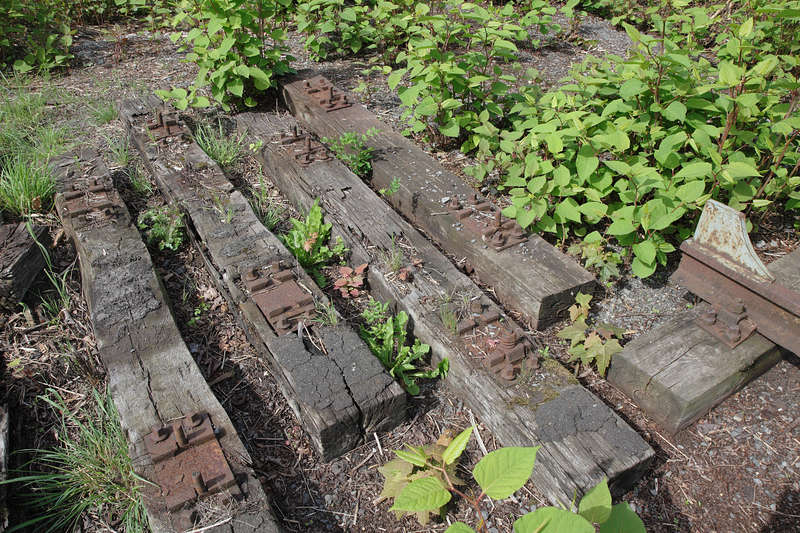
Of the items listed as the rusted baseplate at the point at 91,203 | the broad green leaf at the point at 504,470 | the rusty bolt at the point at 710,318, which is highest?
the broad green leaf at the point at 504,470

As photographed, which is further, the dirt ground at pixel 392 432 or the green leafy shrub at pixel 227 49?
the green leafy shrub at pixel 227 49

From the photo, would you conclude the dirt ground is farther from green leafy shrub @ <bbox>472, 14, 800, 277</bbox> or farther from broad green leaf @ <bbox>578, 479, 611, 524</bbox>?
broad green leaf @ <bbox>578, 479, 611, 524</bbox>

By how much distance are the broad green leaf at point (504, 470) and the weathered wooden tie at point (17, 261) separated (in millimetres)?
2834

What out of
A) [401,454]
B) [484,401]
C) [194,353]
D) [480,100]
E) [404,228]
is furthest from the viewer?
[480,100]

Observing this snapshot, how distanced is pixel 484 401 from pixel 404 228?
1280 millimetres

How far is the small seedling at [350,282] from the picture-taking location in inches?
128

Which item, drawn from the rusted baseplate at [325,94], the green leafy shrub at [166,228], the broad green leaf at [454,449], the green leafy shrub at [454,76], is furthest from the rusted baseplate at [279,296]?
the rusted baseplate at [325,94]

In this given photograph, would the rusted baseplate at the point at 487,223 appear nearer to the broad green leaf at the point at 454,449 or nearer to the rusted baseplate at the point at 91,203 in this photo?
the broad green leaf at the point at 454,449

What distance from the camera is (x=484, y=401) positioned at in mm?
2514

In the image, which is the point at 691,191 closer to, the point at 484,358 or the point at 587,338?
the point at 587,338

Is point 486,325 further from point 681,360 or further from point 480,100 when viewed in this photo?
point 480,100

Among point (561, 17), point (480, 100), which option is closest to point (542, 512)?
point (480, 100)

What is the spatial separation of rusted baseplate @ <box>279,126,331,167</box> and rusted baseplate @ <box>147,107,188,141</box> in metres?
0.79

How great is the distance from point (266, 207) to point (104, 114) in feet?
6.52
